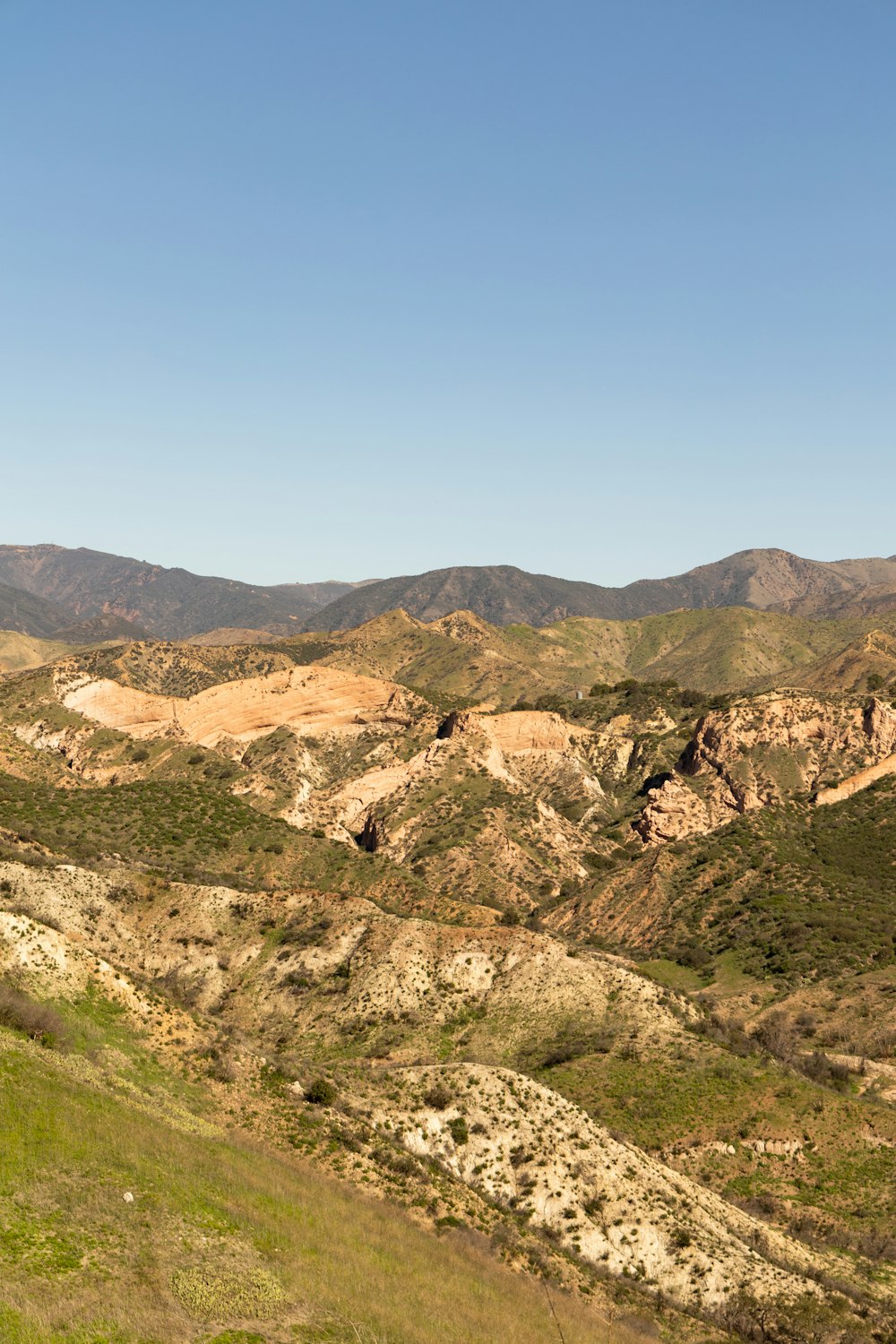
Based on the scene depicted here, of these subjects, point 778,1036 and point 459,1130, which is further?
point 778,1036

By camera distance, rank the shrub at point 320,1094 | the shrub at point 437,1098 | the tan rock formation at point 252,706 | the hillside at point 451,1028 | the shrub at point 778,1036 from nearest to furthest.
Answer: the hillside at point 451,1028
the shrub at point 320,1094
the shrub at point 437,1098
the shrub at point 778,1036
the tan rock formation at point 252,706

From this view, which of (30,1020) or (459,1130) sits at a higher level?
(30,1020)

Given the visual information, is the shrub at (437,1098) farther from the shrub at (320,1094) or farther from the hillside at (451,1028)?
the shrub at (320,1094)

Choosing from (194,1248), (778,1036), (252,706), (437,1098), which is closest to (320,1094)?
(437,1098)

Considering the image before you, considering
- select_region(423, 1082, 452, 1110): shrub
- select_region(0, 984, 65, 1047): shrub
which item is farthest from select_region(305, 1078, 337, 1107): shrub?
select_region(0, 984, 65, 1047): shrub

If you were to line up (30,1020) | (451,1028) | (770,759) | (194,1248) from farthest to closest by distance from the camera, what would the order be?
1. (770,759)
2. (451,1028)
3. (30,1020)
4. (194,1248)

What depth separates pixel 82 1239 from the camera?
2278cm

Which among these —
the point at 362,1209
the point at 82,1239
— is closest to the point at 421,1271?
the point at 362,1209

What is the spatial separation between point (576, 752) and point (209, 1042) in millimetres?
94092

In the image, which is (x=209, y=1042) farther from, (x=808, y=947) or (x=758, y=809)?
(x=758, y=809)

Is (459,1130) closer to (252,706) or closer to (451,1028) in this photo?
(451,1028)

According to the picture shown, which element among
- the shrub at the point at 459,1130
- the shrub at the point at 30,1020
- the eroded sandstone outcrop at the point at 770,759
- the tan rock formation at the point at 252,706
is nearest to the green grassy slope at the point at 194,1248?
the shrub at the point at 30,1020

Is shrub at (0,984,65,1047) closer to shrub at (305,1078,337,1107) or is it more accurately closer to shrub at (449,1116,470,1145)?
shrub at (305,1078,337,1107)

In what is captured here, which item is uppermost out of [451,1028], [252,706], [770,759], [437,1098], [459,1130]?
[252,706]
